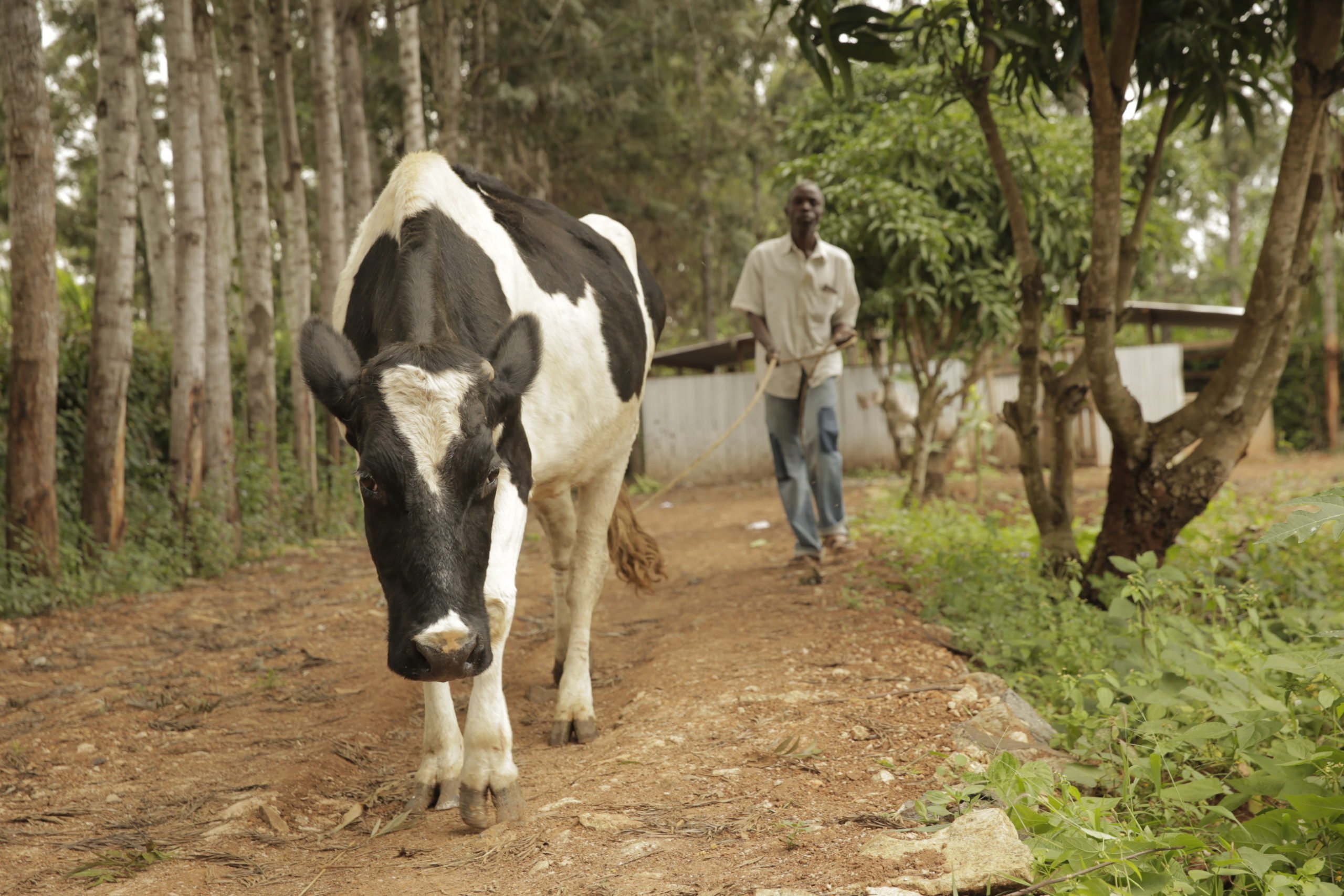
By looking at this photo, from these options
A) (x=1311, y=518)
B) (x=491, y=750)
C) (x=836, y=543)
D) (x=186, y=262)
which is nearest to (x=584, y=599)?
(x=491, y=750)

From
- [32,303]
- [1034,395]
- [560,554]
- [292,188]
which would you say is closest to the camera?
[560,554]

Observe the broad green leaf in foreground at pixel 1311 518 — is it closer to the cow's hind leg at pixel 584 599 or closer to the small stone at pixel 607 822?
the small stone at pixel 607 822

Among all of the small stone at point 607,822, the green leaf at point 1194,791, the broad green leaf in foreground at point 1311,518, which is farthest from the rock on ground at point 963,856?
the broad green leaf in foreground at point 1311,518

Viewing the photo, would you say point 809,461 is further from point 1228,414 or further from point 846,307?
point 1228,414

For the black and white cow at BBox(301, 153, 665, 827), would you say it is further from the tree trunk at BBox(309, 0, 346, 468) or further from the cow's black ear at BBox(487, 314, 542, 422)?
the tree trunk at BBox(309, 0, 346, 468)

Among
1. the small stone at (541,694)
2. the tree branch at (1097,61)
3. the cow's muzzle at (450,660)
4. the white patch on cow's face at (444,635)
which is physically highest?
the tree branch at (1097,61)

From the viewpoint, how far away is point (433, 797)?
10.6 feet

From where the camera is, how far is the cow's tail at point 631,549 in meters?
5.03

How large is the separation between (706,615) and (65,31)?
57.5ft

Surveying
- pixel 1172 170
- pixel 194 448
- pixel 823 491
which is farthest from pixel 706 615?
pixel 1172 170

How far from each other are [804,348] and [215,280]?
552 centimetres

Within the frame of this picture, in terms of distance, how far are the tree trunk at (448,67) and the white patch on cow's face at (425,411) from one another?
954cm

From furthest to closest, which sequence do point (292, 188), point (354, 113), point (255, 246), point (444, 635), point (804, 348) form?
point (292, 188)
point (354, 113)
point (255, 246)
point (804, 348)
point (444, 635)

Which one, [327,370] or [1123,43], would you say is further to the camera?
[1123,43]
